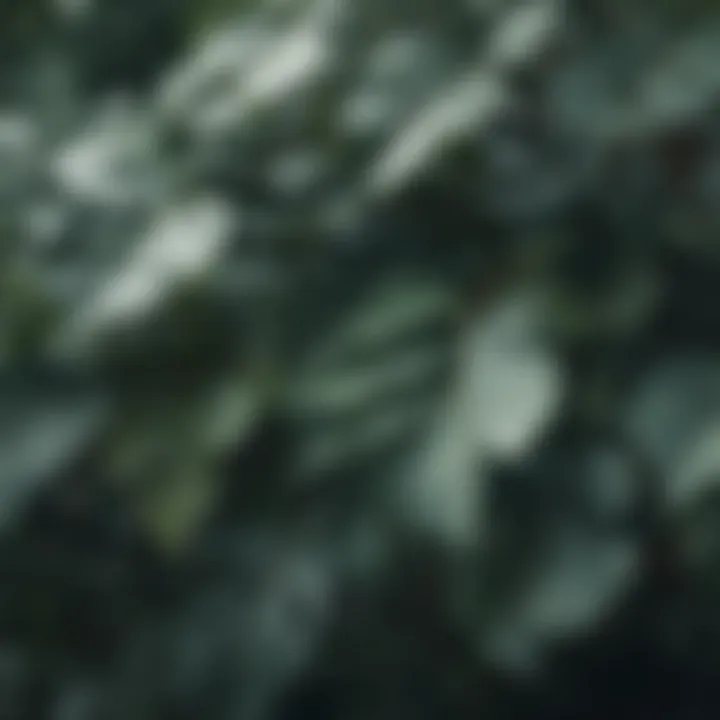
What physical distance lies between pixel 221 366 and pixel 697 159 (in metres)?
0.29

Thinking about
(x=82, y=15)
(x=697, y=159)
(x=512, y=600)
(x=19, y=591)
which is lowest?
(x=512, y=600)

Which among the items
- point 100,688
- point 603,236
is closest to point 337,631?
point 100,688

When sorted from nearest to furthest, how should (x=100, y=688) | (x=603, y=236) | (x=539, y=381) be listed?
1. (x=539, y=381)
2. (x=603, y=236)
3. (x=100, y=688)

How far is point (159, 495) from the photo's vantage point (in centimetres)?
109

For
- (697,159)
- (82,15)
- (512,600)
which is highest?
(82,15)

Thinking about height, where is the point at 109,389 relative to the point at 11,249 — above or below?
below

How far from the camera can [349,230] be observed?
107cm

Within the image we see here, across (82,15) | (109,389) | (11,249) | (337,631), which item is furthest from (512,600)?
(82,15)

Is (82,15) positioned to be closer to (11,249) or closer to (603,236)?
(11,249)

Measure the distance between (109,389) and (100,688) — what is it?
0.24 m

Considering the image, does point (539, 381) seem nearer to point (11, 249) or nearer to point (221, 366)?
point (221, 366)

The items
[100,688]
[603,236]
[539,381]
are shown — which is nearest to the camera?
[539,381]

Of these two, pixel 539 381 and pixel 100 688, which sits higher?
pixel 100 688

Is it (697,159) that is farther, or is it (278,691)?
(278,691)
